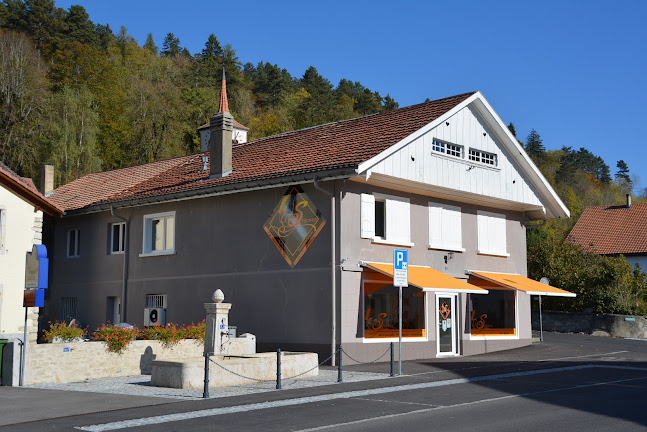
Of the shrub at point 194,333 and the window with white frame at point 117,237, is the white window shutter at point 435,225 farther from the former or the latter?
the window with white frame at point 117,237

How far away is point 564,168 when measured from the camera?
10050cm

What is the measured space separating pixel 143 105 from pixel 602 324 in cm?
4198

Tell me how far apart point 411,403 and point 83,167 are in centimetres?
4431

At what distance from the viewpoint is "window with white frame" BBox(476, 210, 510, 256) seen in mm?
27578

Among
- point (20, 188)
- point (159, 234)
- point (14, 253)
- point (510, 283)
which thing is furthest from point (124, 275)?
point (510, 283)

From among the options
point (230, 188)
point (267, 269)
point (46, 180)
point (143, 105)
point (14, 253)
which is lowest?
point (267, 269)

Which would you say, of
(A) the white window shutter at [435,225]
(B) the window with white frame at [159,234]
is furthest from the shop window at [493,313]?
(B) the window with white frame at [159,234]

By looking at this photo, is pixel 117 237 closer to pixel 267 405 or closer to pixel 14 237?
pixel 14 237

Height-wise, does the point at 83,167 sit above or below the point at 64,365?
above

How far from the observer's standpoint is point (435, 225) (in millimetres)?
25625

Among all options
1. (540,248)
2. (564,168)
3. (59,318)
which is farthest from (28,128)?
(564,168)

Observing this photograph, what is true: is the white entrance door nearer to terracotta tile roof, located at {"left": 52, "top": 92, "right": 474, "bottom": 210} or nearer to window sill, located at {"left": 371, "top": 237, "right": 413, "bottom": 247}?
window sill, located at {"left": 371, "top": 237, "right": 413, "bottom": 247}

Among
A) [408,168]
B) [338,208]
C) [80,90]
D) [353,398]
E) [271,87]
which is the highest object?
[271,87]

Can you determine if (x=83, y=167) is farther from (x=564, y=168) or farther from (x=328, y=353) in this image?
(x=564, y=168)
